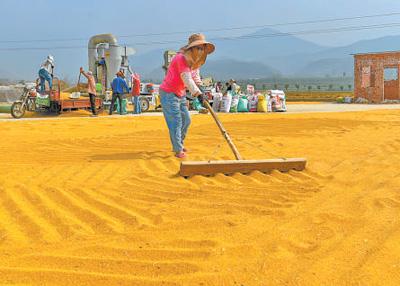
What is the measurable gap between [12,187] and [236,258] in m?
2.63

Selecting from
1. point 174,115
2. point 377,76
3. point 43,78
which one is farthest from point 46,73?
point 377,76

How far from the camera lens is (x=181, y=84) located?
21.0 ft

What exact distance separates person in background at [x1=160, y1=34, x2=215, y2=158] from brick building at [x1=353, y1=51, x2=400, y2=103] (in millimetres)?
24915

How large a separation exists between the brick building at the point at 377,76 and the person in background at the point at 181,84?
981 inches

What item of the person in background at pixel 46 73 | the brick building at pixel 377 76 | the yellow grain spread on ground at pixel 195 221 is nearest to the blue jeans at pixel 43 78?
the person in background at pixel 46 73

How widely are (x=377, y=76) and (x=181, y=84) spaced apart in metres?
25.3

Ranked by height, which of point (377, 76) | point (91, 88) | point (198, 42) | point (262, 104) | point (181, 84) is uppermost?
point (377, 76)

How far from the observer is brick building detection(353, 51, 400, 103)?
2892 cm

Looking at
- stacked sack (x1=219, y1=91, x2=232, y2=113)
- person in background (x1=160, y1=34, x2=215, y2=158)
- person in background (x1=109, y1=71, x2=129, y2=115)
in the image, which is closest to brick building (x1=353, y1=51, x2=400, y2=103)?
stacked sack (x1=219, y1=91, x2=232, y2=113)

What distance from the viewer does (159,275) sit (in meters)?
2.67

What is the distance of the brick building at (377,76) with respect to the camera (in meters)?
28.9

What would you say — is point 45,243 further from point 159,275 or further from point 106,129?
point 106,129

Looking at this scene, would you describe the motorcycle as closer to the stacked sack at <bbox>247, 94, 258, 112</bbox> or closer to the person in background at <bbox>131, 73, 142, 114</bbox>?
the person in background at <bbox>131, 73, 142, 114</bbox>

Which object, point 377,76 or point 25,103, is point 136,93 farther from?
point 377,76
